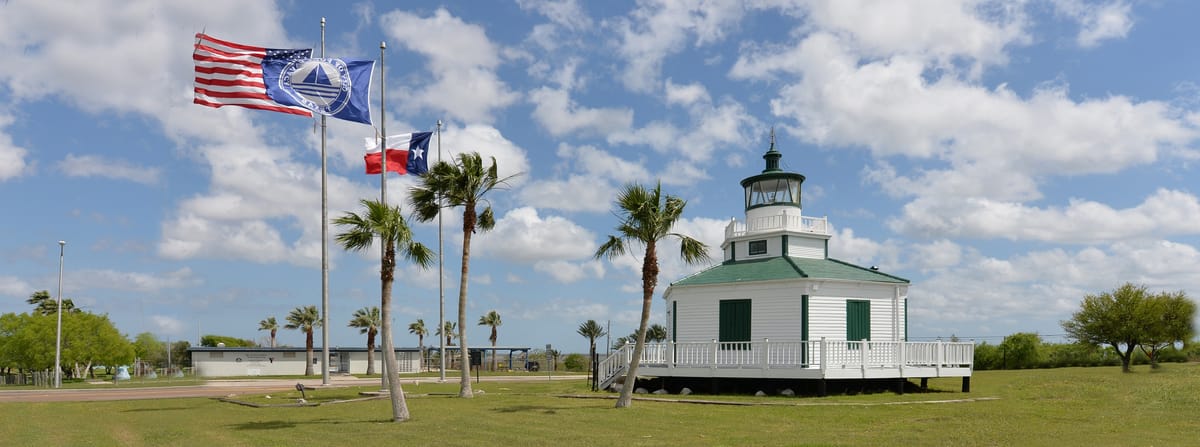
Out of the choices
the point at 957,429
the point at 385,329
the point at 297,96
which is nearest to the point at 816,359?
the point at 957,429

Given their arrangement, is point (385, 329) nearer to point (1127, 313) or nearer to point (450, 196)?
point (450, 196)

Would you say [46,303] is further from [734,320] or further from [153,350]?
[734,320]

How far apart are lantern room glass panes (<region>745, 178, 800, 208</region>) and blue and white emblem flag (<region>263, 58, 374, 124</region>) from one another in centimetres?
1594

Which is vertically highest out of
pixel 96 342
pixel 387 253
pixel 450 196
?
pixel 450 196

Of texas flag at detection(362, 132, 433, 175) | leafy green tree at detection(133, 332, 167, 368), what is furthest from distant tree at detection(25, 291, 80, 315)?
texas flag at detection(362, 132, 433, 175)

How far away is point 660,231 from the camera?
23.3 m

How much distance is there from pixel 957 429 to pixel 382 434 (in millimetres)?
11906

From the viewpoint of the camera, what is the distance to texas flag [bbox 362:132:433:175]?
32.5m

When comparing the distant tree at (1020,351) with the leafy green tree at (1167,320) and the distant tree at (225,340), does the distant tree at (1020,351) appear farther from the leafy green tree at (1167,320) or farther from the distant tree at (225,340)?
the distant tree at (225,340)

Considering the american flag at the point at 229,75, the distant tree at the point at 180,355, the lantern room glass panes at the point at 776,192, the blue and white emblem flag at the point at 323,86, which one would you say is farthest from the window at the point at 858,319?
the distant tree at the point at 180,355

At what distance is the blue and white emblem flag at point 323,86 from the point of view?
29.0m

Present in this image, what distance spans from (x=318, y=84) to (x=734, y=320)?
17.1 meters

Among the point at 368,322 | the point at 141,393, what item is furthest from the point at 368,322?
the point at 141,393

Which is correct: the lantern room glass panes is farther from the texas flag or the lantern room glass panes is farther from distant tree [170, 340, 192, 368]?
distant tree [170, 340, 192, 368]
